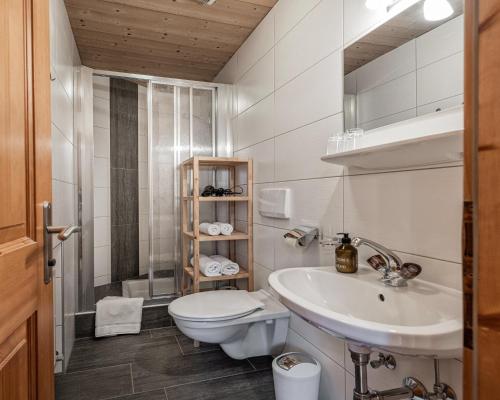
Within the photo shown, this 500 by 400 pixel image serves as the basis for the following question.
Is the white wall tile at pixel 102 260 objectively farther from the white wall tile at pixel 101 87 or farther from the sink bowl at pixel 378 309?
the sink bowl at pixel 378 309

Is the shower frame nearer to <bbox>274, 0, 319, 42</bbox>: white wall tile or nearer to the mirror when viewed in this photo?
<bbox>274, 0, 319, 42</bbox>: white wall tile

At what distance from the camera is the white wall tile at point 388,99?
3.89 feet

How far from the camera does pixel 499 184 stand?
31cm

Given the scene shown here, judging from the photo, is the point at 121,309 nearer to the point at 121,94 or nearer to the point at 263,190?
the point at 263,190

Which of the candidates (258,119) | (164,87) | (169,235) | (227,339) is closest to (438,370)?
(227,339)

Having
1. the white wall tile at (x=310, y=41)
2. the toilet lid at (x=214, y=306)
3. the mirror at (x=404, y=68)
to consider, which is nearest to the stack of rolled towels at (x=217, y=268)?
the toilet lid at (x=214, y=306)

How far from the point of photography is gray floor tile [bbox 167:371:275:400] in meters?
1.75

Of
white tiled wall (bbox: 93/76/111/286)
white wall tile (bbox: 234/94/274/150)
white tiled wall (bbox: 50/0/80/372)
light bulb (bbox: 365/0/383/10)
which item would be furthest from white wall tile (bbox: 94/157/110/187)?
light bulb (bbox: 365/0/383/10)

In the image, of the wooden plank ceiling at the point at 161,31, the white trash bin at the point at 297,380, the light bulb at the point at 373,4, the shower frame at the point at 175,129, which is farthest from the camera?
the shower frame at the point at 175,129

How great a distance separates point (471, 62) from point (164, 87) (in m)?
2.84

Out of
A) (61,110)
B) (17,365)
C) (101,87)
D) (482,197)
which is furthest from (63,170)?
(482,197)

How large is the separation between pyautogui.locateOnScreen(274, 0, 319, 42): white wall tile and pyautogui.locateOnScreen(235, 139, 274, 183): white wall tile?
69 cm

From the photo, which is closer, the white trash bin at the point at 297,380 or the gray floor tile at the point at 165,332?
the white trash bin at the point at 297,380

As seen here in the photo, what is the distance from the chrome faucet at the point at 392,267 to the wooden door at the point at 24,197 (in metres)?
1.00
